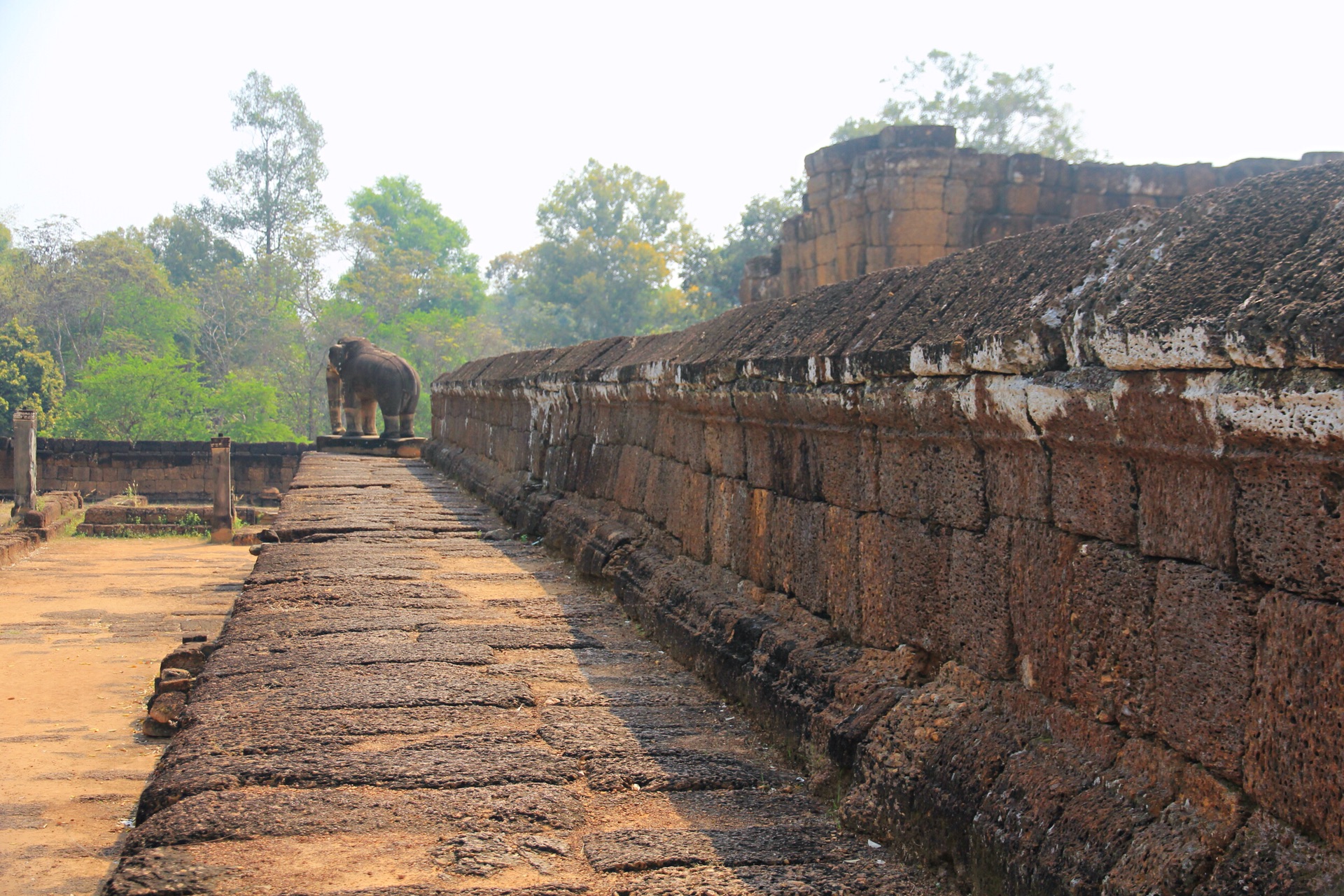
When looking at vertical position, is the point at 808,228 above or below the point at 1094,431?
above

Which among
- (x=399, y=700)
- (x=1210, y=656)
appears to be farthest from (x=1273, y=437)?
(x=399, y=700)

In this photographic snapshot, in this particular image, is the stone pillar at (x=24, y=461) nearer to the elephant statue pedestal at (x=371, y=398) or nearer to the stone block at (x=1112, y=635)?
the elephant statue pedestal at (x=371, y=398)

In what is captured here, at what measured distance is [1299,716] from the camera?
1.77 metres

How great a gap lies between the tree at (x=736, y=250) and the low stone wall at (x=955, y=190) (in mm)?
24300

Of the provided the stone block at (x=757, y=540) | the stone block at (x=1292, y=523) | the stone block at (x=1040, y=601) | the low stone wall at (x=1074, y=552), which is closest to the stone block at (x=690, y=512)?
the stone block at (x=757, y=540)

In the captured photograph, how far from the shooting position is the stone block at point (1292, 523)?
5.67 ft

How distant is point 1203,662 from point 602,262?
5369 centimetres

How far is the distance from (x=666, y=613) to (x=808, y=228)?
507 inches

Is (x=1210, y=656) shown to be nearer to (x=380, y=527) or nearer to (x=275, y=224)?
(x=380, y=527)

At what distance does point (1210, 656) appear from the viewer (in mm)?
1979

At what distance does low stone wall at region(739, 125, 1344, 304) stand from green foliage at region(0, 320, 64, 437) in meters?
26.7

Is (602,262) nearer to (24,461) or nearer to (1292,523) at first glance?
(24,461)

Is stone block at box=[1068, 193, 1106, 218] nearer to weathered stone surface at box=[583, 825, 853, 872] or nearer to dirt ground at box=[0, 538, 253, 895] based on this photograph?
dirt ground at box=[0, 538, 253, 895]

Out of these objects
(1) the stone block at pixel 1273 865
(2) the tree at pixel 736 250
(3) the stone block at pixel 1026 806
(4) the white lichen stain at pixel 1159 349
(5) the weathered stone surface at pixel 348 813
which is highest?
(2) the tree at pixel 736 250
